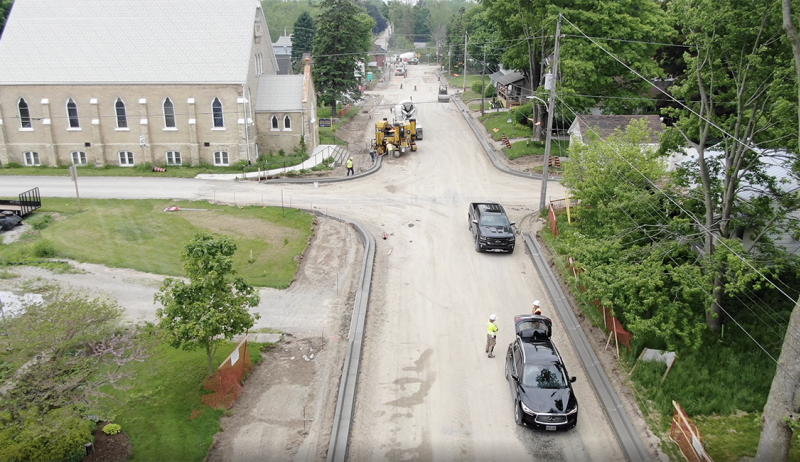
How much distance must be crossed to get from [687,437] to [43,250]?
2688 cm

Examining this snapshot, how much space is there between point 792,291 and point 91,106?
1754 inches

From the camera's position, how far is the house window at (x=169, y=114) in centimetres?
4506

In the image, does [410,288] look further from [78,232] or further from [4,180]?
[4,180]

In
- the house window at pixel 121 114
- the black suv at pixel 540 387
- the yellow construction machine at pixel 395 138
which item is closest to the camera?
the black suv at pixel 540 387

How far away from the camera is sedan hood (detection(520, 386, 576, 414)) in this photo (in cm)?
1606

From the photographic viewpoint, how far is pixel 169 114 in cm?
4531

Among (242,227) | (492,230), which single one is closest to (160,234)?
(242,227)

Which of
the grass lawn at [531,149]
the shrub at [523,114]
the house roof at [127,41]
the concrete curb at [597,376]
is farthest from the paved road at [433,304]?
the shrub at [523,114]

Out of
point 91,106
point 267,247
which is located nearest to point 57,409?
point 267,247

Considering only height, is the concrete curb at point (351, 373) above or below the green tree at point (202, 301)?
below

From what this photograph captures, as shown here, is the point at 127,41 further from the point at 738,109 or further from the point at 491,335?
the point at 738,109

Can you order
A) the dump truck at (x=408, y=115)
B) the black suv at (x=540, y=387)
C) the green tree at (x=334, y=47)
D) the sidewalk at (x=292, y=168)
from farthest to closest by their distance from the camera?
the green tree at (x=334, y=47) → the dump truck at (x=408, y=115) → the sidewalk at (x=292, y=168) → the black suv at (x=540, y=387)

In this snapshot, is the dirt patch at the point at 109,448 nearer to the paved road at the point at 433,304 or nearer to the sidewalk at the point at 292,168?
the paved road at the point at 433,304

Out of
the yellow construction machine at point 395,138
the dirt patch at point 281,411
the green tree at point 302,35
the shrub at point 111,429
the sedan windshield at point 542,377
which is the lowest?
the dirt patch at point 281,411
